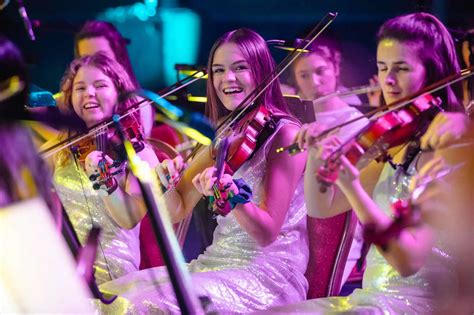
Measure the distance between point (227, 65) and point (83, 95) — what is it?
658 mm

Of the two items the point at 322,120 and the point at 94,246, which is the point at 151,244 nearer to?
the point at 322,120

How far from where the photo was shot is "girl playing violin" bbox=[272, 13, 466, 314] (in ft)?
6.66

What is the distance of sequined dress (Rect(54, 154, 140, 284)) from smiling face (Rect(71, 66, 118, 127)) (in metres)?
0.19

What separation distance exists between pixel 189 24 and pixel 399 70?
1734 millimetres

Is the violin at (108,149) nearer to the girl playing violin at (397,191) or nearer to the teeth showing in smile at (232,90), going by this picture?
the teeth showing in smile at (232,90)

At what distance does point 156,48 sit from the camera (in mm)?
4219

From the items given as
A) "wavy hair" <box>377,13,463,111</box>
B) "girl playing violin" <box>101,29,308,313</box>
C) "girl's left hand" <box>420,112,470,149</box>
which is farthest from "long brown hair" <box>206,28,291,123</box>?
"girl's left hand" <box>420,112,470,149</box>

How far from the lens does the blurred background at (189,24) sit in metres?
2.98

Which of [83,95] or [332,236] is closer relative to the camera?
[332,236]

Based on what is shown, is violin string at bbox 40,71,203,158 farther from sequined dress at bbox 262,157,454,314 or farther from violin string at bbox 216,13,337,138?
sequined dress at bbox 262,157,454,314

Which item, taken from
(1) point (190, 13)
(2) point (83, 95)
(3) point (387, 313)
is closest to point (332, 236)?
(3) point (387, 313)

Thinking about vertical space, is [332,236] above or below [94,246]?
below

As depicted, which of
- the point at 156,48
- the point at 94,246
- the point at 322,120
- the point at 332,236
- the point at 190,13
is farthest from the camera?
the point at 156,48

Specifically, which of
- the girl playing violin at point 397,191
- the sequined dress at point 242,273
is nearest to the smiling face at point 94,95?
the sequined dress at point 242,273
